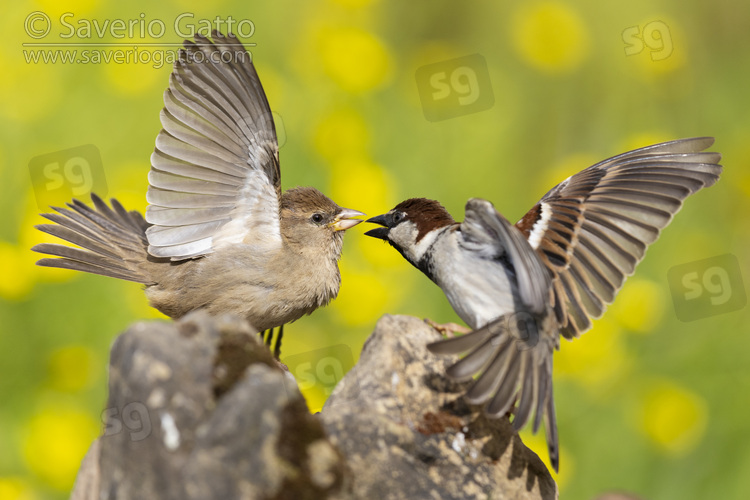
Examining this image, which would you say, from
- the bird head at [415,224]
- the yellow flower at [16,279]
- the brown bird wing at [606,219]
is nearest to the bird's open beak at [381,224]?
the bird head at [415,224]

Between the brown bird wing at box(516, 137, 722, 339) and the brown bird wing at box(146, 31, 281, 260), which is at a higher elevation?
the brown bird wing at box(146, 31, 281, 260)

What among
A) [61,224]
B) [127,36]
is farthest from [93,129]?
[61,224]

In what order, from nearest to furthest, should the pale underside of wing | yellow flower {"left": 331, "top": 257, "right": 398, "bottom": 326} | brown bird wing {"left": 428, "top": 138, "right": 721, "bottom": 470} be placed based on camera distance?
the pale underside of wing → brown bird wing {"left": 428, "top": 138, "right": 721, "bottom": 470} → yellow flower {"left": 331, "top": 257, "right": 398, "bottom": 326}

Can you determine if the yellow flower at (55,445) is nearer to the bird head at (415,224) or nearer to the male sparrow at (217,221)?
the male sparrow at (217,221)

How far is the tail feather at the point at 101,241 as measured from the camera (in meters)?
4.52

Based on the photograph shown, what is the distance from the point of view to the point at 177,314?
4.65 meters

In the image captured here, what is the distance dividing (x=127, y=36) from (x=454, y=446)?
447 centimetres

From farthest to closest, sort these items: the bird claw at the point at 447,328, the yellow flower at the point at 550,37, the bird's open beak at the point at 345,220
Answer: the yellow flower at the point at 550,37 < the bird's open beak at the point at 345,220 < the bird claw at the point at 447,328

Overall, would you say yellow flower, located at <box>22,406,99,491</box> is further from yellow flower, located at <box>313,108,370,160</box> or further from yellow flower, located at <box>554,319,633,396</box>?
yellow flower, located at <box>554,319,633,396</box>

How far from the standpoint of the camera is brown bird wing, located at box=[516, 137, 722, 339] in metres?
3.99

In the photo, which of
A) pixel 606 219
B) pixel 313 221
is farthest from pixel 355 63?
pixel 606 219

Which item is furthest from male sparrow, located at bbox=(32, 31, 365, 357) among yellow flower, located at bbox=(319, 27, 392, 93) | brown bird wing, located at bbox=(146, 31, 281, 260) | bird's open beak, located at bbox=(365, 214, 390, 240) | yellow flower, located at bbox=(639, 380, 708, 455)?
yellow flower, located at bbox=(639, 380, 708, 455)

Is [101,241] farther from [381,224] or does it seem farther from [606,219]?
[606,219]

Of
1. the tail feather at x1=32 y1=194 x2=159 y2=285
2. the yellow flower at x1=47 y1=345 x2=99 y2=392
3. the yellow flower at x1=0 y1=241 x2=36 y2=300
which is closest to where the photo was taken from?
the tail feather at x1=32 y1=194 x2=159 y2=285
